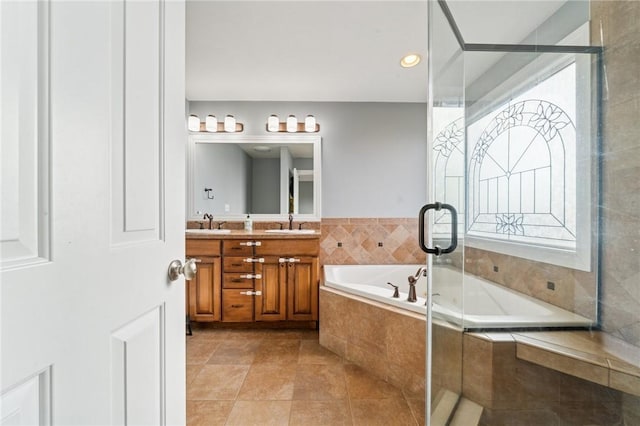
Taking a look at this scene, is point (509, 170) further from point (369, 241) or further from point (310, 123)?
point (310, 123)

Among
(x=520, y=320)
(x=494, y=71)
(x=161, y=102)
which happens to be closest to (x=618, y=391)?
(x=520, y=320)

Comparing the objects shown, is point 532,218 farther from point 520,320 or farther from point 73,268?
point 73,268

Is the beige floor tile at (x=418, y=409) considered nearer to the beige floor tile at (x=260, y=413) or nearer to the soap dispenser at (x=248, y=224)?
the beige floor tile at (x=260, y=413)

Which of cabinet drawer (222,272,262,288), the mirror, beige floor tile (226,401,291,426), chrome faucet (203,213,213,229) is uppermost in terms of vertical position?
the mirror

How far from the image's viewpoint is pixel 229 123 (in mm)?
2932

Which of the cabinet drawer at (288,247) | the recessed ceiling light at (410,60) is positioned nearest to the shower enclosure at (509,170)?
the recessed ceiling light at (410,60)

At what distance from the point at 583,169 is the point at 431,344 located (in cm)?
110

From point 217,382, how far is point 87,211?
173 cm

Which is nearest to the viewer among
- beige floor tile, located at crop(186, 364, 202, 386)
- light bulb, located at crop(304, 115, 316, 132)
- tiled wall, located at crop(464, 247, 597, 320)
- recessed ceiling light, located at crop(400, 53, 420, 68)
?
tiled wall, located at crop(464, 247, 597, 320)

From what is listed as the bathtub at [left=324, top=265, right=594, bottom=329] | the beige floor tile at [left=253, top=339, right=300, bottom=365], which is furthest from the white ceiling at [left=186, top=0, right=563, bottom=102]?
the beige floor tile at [left=253, top=339, right=300, bottom=365]

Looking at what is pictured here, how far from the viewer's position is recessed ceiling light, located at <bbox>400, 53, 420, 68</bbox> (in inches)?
84.6

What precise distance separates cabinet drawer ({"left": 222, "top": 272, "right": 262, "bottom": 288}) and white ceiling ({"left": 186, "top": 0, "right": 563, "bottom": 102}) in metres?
1.86

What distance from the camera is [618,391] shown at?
3.54ft

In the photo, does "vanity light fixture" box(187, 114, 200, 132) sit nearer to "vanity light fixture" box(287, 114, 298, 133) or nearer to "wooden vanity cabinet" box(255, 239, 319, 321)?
"vanity light fixture" box(287, 114, 298, 133)
